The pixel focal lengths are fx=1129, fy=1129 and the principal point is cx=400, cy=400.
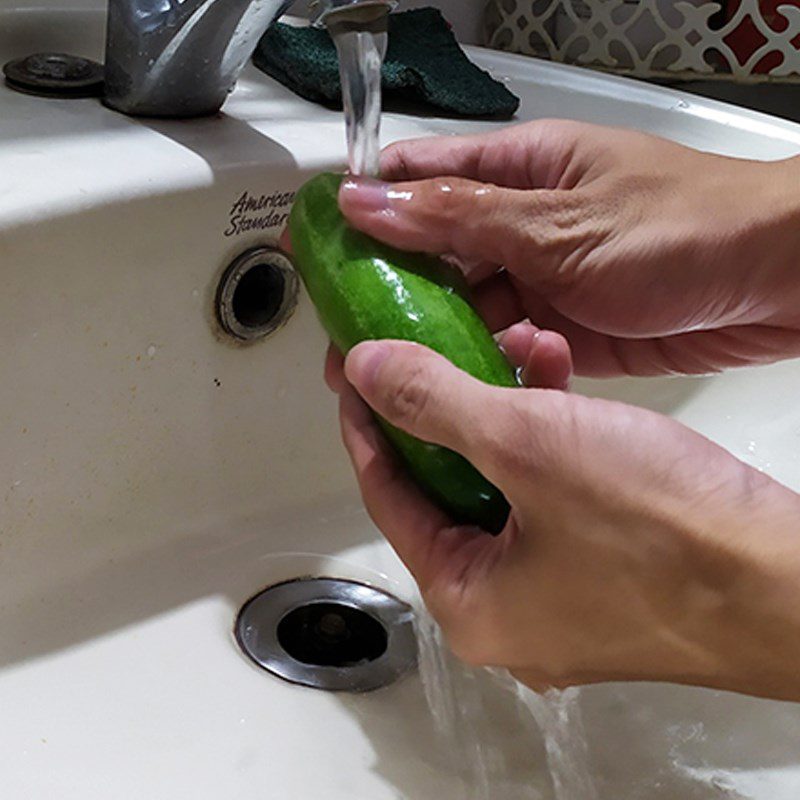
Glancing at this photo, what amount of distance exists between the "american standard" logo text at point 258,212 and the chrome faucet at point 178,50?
7 centimetres

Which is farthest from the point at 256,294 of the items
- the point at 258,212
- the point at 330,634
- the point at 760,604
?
the point at 760,604

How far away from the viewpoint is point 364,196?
40 centimetres

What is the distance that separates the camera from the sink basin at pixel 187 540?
426 millimetres

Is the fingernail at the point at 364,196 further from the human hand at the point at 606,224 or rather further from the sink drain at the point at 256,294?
the sink drain at the point at 256,294

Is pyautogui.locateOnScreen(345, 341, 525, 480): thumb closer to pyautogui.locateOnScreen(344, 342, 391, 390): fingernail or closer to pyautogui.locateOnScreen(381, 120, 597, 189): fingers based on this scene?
pyautogui.locateOnScreen(344, 342, 391, 390): fingernail

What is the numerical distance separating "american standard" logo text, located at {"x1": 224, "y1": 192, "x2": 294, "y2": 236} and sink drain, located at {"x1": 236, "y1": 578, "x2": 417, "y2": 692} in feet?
0.55

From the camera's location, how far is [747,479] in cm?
34

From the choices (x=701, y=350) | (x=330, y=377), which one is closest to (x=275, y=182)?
(x=330, y=377)

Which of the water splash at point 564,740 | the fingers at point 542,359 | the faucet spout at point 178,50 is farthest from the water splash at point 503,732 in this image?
the faucet spout at point 178,50

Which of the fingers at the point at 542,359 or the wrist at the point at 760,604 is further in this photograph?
the fingers at the point at 542,359

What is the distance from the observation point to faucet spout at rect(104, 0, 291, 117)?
0.48 metres

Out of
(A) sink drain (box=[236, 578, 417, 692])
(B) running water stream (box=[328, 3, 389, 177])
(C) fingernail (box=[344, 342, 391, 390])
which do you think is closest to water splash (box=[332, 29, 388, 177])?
(B) running water stream (box=[328, 3, 389, 177])

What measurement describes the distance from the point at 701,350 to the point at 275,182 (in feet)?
0.69

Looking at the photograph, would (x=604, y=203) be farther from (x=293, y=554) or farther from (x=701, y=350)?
(x=293, y=554)
